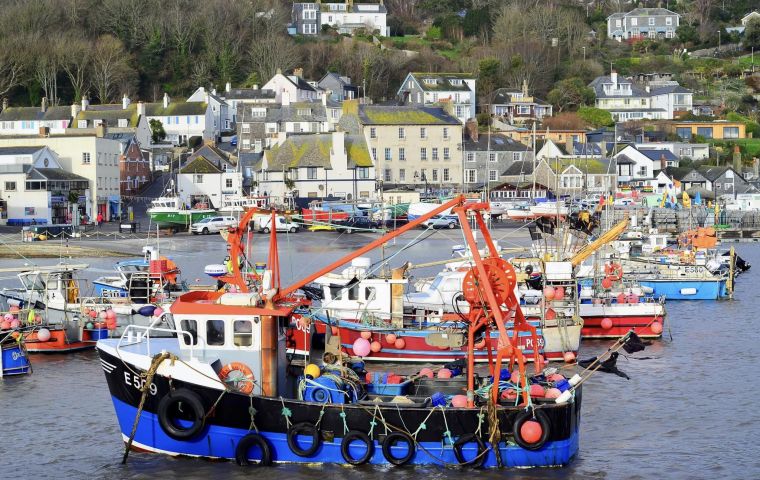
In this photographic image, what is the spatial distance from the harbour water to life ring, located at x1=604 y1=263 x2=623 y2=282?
2.81 m

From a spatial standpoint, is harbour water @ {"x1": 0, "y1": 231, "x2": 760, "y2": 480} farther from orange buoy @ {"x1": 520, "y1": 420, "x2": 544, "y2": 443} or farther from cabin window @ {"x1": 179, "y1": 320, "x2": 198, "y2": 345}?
cabin window @ {"x1": 179, "y1": 320, "x2": 198, "y2": 345}

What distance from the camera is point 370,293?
3688cm

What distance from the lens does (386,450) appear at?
2383 centimetres

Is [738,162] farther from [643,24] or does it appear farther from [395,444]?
[395,444]

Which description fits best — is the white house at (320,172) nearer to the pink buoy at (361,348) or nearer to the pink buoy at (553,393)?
the pink buoy at (361,348)

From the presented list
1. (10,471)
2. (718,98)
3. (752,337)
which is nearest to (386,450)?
(10,471)

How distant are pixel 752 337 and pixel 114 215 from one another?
59.7 m

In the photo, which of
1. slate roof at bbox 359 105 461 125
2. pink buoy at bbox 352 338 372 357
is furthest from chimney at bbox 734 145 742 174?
pink buoy at bbox 352 338 372 357

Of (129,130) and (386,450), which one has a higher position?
(129,130)

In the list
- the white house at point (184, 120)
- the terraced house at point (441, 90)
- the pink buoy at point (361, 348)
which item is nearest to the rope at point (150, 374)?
the pink buoy at point (361, 348)

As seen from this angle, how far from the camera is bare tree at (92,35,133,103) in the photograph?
119438 millimetres

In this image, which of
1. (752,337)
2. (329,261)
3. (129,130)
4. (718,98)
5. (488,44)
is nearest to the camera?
(752,337)

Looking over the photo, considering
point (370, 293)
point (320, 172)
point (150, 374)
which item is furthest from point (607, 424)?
point (320, 172)

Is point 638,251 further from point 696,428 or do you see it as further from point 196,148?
point 196,148
